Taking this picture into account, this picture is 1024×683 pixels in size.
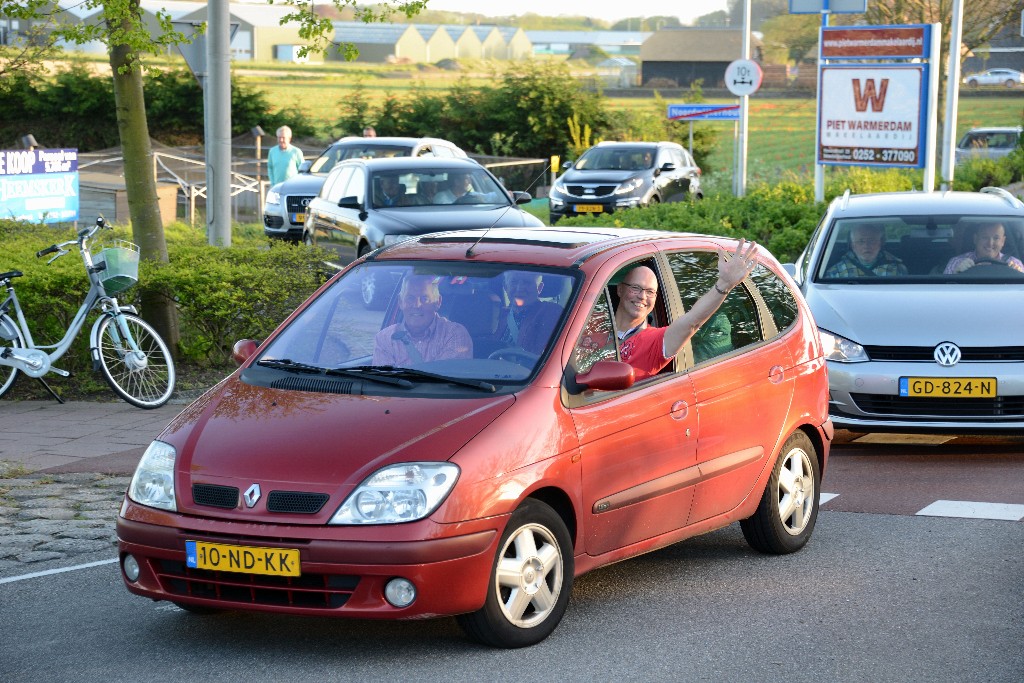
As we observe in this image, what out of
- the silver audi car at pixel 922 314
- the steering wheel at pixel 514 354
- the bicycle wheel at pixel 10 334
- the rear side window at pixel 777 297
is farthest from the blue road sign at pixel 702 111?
the steering wheel at pixel 514 354

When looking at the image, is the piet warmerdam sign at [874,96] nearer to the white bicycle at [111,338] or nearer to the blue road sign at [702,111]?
the blue road sign at [702,111]

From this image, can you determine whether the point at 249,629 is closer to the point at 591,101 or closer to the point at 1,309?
the point at 1,309

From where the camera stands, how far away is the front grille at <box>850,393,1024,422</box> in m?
9.68


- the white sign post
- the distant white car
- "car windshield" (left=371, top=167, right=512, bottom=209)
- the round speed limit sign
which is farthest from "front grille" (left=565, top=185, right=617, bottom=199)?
the distant white car

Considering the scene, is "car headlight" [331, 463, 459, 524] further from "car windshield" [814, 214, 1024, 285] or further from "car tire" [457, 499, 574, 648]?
"car windshield" [814, 214, 1024, 285]

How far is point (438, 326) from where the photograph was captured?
6.38 meters

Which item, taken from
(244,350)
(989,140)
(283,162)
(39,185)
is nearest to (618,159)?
(283,162)

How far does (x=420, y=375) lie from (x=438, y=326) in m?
0.30

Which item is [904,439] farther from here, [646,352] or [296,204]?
[296,204]

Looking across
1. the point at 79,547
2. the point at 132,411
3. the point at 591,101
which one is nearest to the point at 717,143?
the point at 591,101

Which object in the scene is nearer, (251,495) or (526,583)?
(251,495)

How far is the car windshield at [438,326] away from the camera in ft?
20.4

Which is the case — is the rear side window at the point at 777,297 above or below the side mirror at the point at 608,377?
above

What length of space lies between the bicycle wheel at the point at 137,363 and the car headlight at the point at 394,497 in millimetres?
6277
